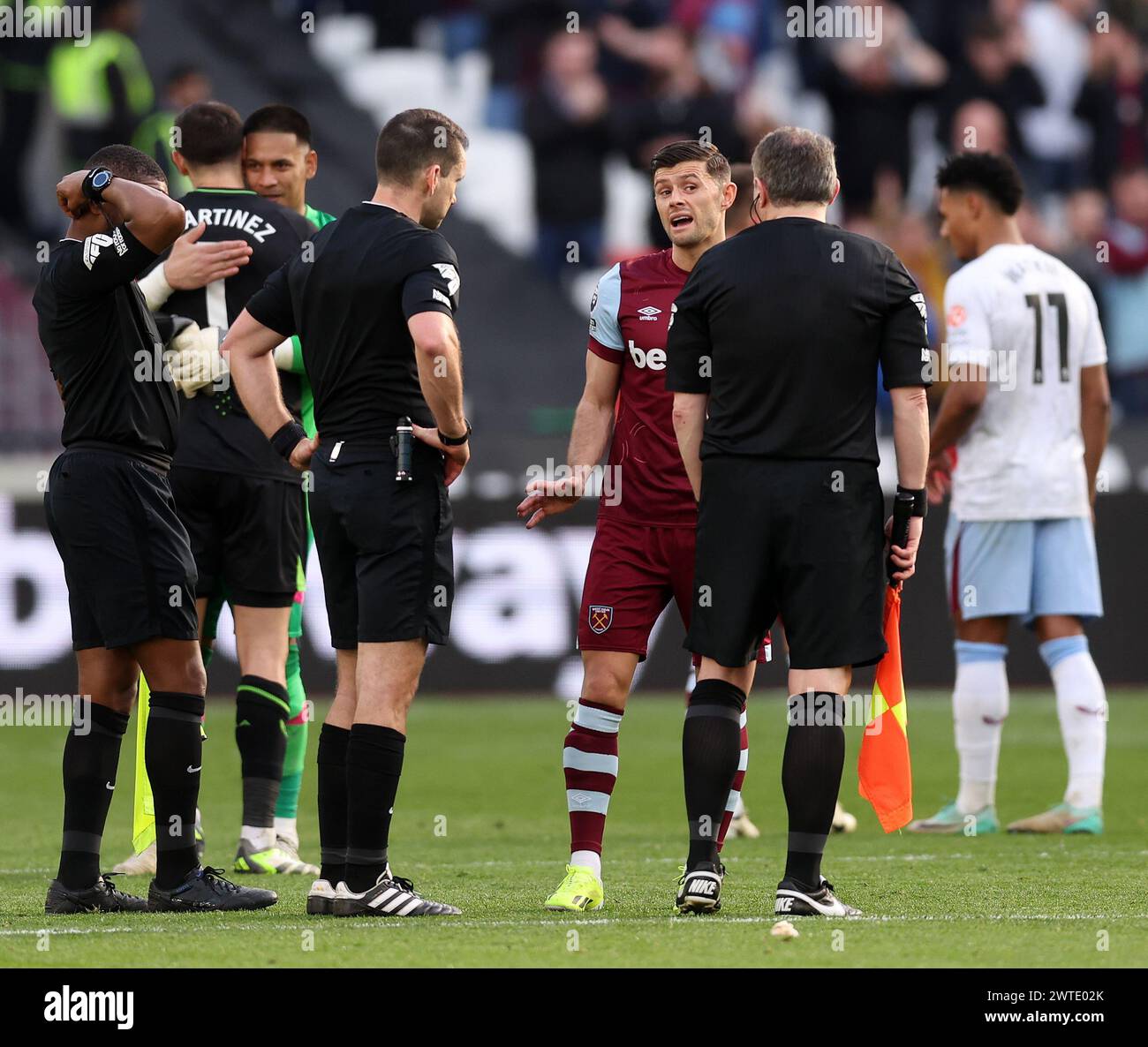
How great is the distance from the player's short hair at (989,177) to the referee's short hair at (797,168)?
2991 mm

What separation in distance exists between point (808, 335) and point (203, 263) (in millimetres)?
2353

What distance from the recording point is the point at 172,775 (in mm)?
5723

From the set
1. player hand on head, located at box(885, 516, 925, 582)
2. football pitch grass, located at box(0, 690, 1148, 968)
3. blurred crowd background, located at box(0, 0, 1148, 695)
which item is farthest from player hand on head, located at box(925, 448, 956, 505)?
blurred crowd background, located at box(0, 0, 1148, 695)

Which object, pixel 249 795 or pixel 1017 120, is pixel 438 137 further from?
pixel 1017 120

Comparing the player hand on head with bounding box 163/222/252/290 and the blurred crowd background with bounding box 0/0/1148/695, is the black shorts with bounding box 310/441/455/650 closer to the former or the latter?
the player hand on head with bounding box 163/222/252/290

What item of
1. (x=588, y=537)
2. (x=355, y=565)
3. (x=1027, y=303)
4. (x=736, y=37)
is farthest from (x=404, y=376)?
(x=736, y=37)

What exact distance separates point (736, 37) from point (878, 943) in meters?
13.6

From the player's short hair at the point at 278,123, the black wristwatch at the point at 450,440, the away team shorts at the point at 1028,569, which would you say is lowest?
the away team shorts at the point at 1028,569

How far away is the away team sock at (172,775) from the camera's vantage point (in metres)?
5.73

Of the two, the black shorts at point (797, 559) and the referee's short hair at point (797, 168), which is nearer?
the black shorts at point (797, 559)

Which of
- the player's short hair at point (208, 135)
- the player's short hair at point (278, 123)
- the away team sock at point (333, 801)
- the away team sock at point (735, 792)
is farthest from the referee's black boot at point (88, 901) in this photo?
the player's short hair at point (278, 123)

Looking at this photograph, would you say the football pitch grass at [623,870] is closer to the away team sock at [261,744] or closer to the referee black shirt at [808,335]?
the away team sock at [261,744]

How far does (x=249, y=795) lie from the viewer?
6898 millimetres

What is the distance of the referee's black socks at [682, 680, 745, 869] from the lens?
5.53 metres
